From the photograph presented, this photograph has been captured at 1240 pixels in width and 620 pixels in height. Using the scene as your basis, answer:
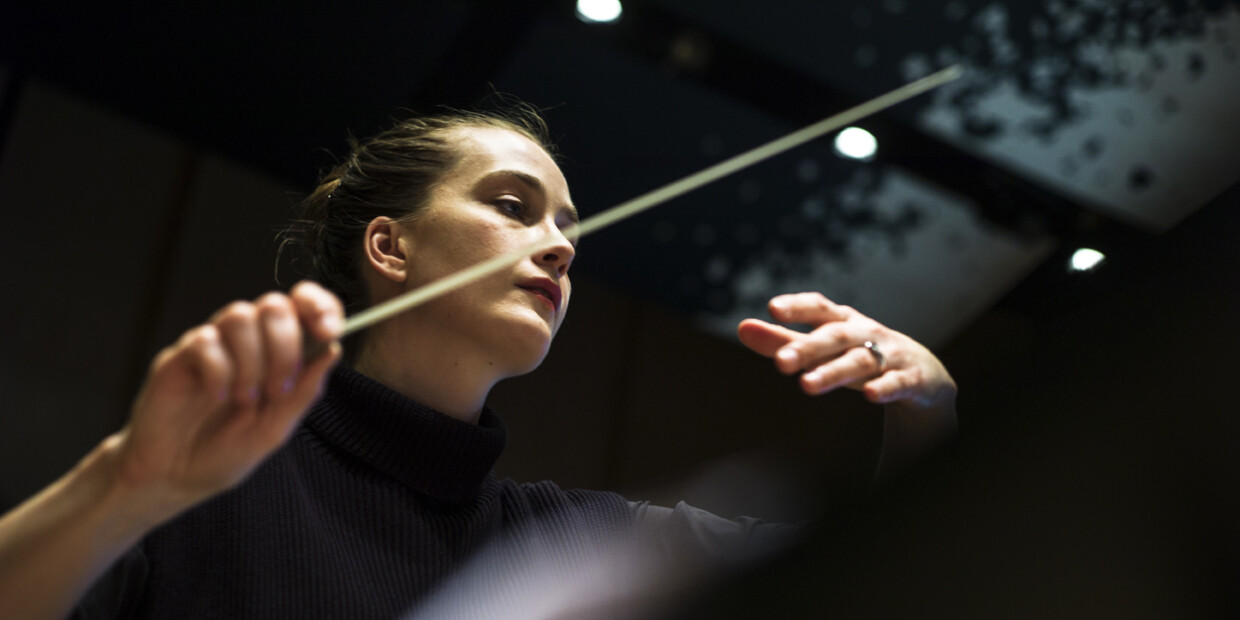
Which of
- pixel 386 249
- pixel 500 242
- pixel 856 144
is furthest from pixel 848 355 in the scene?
pixel 856 144

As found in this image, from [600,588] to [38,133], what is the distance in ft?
3.27

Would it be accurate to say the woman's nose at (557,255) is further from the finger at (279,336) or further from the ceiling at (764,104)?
the ceiling at (764,104)

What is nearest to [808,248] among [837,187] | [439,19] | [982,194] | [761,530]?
[837,187]

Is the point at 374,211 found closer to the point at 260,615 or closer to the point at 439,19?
the point at 260,615

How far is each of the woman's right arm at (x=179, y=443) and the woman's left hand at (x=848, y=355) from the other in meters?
0.24

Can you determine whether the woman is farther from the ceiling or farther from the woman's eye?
the ceiling

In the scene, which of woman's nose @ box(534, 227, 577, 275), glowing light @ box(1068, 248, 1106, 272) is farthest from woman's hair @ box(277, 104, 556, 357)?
glowing light @ box(1068, 248, 1106, 272)

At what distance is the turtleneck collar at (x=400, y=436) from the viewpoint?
62cm

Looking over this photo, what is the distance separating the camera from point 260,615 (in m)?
0.49

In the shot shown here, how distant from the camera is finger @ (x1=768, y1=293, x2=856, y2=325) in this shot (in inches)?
20.5

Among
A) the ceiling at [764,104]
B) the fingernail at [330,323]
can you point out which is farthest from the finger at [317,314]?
the ceiling at [764,104]

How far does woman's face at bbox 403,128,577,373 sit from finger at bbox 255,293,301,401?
11.7 inches

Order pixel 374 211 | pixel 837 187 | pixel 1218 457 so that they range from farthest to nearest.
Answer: pixel 837 187
pixel 374 211
pixel 1218 457

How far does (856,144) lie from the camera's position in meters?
1.58
